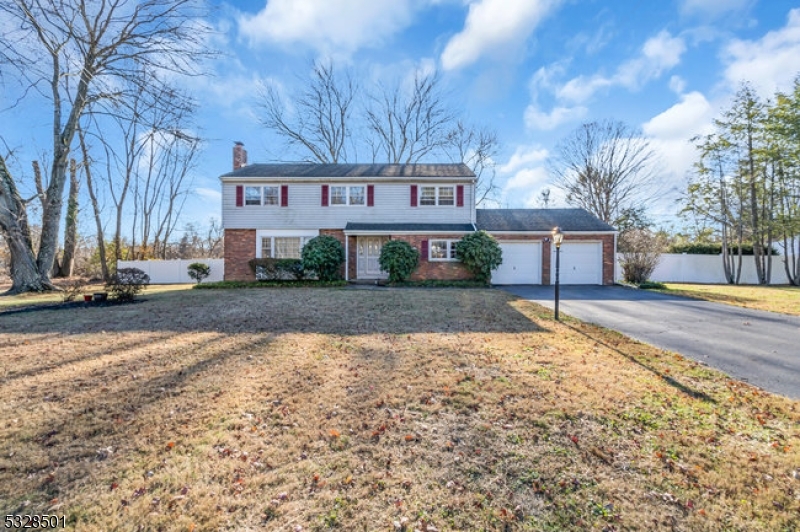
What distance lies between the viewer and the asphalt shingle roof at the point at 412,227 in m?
16.0

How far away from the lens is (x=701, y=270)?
21.4 metres

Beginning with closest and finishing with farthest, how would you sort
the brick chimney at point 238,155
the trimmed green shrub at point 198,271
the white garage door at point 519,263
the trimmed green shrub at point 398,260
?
the trimmed green shrub at point 398,260, the white garage door at point 519,263, the trimmed green shrub at point 198,271, the brick chimney at point 238,155

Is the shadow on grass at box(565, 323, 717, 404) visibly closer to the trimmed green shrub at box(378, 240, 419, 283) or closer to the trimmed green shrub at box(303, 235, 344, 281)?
the trimmed green shrub at box(378, 240, 419, 283)

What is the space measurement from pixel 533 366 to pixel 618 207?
2861 centimetres

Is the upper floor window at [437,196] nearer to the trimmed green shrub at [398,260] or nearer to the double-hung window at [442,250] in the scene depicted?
the double-hung window at [442,250]

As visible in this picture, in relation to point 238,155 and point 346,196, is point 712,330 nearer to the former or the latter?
point 346,196

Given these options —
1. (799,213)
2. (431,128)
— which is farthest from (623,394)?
(431,128)

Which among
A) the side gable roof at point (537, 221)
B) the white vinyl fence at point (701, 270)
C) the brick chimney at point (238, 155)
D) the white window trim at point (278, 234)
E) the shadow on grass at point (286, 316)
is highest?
the brick chimney at point (238, 155)

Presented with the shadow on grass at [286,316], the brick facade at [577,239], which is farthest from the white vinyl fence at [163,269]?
the brick facade at [577,239]

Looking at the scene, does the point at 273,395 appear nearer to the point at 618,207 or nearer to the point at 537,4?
the point at 537,4

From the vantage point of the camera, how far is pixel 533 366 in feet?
15.9

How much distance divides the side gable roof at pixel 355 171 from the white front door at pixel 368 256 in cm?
333

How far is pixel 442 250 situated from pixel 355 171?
6692 millimetres

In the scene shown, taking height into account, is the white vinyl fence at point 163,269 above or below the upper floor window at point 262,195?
below
